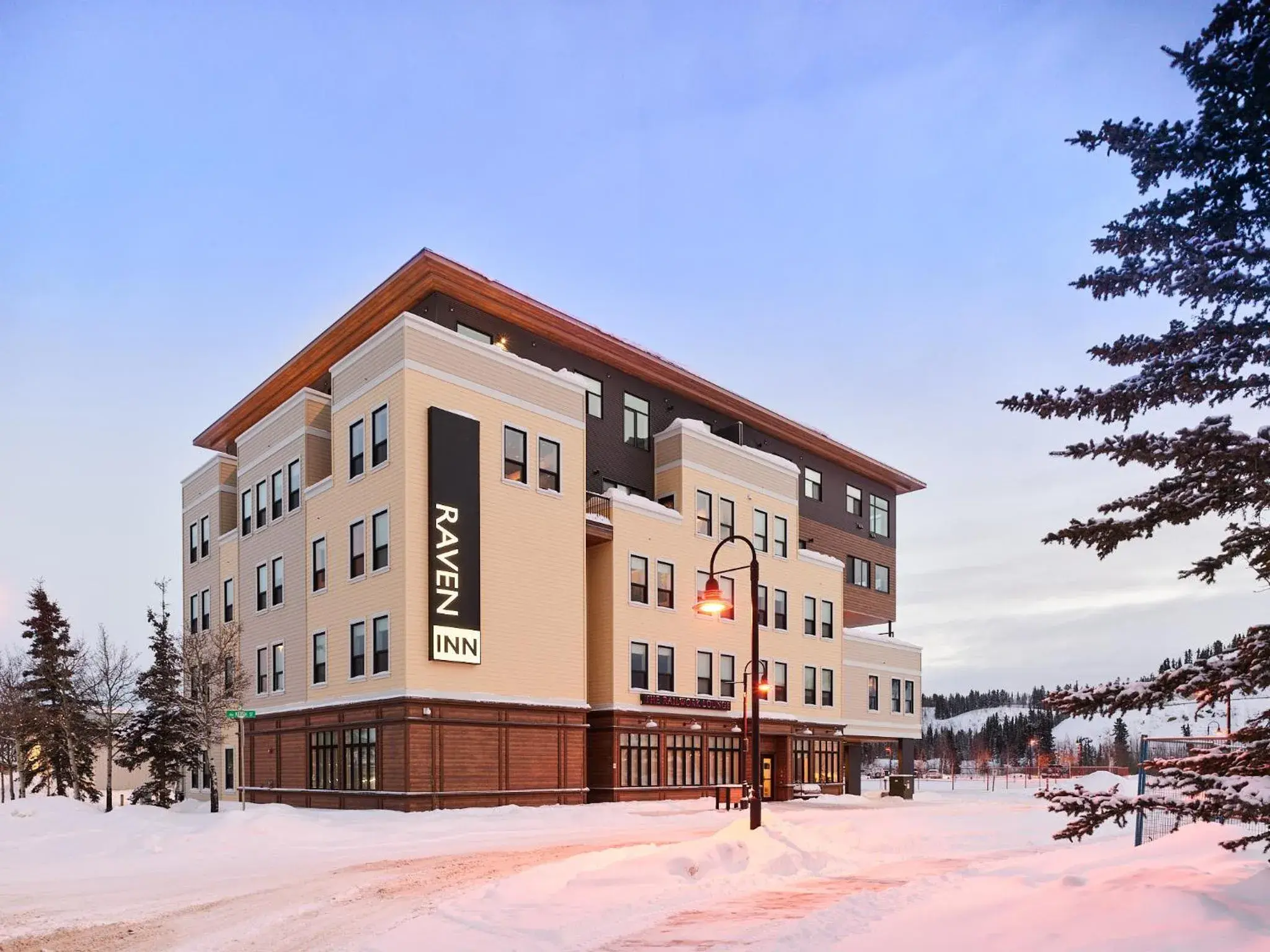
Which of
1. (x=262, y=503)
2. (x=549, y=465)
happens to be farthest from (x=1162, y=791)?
(x=262, y=503)

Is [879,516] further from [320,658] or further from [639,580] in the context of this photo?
[320,658]

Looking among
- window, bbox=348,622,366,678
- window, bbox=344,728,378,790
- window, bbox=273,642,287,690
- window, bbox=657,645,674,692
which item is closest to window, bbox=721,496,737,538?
window, bbox=657,645,674,692

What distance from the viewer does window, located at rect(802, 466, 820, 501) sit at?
59.3m

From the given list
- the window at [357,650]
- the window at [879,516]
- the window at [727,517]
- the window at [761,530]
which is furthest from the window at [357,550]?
the window at [879,516]

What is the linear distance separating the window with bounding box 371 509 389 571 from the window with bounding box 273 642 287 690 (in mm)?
9009

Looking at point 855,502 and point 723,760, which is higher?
point 855,502

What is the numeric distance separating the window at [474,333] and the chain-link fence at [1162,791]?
91.5 feet

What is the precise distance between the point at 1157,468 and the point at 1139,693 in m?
2.03

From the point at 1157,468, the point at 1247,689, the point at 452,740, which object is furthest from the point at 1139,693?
the point at 452,740

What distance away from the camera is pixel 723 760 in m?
47.6

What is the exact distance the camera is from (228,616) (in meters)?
50.2

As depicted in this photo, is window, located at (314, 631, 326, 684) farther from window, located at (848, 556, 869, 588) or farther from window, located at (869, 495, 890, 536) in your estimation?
window, located at (869, 495, 890, 536)

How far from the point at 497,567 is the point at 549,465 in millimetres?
4960

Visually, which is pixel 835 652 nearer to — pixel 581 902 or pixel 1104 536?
pixel 581 902
